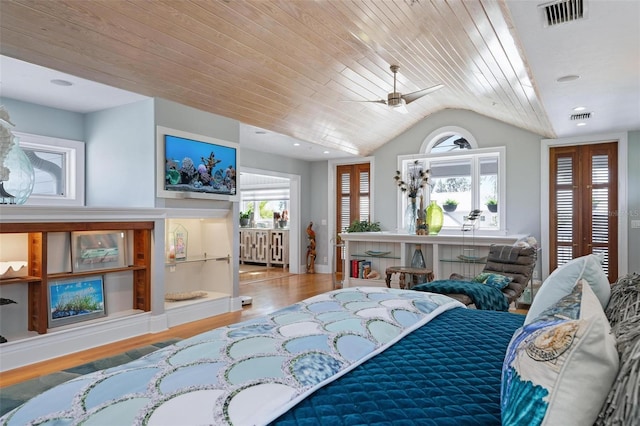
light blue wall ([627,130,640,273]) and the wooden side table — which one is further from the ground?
light blue wall ([627,130,640,273])

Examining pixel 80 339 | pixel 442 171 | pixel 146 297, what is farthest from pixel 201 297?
pixel 442 171

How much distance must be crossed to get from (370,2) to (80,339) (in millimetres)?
3866

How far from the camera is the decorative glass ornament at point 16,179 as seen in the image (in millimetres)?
3297

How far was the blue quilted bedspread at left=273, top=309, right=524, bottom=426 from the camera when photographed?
1.01 meters

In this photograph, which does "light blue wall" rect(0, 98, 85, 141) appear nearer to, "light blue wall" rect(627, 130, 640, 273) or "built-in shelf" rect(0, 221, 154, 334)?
"built-in shelf" rect(0, 221, 154, 334)

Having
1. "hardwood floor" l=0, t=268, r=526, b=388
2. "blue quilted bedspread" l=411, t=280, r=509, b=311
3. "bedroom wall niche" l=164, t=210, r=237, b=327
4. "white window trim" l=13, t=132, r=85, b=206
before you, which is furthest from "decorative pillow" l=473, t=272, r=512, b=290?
"white window trim" l=13, t=132, r=85, b=206

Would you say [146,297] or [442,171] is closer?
[146,297]

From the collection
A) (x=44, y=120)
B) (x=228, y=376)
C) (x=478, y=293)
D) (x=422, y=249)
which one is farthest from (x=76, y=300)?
(x=422, y=249)

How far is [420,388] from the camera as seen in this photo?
3.83ft

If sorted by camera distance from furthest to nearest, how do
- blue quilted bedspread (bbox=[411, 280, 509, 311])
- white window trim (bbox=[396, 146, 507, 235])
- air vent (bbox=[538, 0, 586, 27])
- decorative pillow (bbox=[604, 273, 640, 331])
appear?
white window trim (bbox=[396, 146, 507, 235])
blue quilted bedspread (bbox=[411, 280, 509, 311])
air vent (bbox=[538, 0, 586, 27])
decorative pillow (bbox=[604, 273, 640, 331])

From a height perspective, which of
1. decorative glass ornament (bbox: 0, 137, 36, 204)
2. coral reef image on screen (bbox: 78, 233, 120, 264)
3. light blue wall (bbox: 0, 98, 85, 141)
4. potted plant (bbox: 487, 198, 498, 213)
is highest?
light blue wall (bbox: 0, 98, 85, 141)

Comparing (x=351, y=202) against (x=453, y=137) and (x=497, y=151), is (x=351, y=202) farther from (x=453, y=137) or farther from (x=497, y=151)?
(x=497, y=151)

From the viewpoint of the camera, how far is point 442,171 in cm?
721

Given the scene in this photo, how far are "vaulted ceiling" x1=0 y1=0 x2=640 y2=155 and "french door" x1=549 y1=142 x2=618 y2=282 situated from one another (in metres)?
1.12
